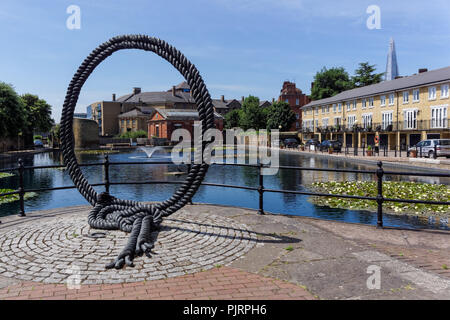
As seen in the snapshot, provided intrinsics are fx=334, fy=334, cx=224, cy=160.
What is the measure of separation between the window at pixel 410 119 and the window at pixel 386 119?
2306 mm

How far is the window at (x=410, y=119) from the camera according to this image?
4114 cm

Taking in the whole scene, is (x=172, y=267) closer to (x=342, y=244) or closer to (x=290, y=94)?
(x=342, y=244)

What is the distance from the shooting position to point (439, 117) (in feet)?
124

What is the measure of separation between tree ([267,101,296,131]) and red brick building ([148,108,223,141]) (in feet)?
41.8

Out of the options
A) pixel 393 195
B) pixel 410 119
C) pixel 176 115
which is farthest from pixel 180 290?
pixel 176 115

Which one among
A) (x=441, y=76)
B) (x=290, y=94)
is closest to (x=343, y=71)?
(x=290, y=94)

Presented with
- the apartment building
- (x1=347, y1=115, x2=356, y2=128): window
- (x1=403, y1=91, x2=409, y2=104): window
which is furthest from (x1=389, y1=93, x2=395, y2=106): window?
(x1=347, y1=115, x2=356, y2=128): window

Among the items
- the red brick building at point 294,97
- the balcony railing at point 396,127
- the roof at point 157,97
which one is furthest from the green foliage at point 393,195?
the roof at point 157,97

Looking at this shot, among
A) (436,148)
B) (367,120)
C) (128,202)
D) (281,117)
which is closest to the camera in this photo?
(128,202)

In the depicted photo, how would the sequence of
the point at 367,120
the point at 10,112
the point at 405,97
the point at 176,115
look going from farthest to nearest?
1. the point at 176,115
2. the point at 367,120
3. the point at 405,97
4. the point at 10,112

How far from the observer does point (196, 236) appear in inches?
220

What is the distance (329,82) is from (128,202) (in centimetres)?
7566

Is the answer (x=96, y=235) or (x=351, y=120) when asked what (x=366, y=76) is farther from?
(x=96, y=235)
